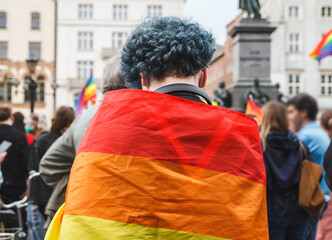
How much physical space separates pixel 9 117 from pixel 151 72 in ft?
15.0

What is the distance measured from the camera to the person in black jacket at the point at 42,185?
4.95 meters

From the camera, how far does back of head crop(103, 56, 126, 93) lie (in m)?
3.18

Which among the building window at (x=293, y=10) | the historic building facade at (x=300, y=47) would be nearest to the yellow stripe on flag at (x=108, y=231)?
the historic building facade at (x=300, y=47)

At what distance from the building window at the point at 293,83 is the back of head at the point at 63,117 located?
36145mm

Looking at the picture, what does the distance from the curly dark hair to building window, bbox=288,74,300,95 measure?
38850 mm

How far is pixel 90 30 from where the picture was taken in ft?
143

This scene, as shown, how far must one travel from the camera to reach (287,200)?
3895mm

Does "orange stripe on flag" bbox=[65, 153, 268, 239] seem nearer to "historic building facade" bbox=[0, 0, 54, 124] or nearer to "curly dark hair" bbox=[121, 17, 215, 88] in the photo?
"curly dark hair" bbox=[121, 17, 215, 88]

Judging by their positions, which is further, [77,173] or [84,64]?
[84,64]

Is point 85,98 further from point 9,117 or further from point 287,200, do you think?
point 287,200

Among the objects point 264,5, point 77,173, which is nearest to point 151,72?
point 77,173

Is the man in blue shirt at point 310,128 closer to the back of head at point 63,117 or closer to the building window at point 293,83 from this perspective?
the back of head at point 63,117

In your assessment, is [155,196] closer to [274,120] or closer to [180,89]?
[180,89]

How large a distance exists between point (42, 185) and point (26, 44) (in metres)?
41.1
